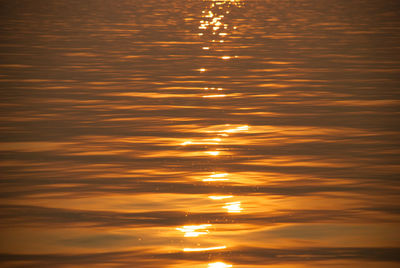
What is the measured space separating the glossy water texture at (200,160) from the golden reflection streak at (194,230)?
28 mm

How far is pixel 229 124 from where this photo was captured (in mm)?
12922

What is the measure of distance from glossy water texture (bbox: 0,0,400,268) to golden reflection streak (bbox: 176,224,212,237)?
28mm

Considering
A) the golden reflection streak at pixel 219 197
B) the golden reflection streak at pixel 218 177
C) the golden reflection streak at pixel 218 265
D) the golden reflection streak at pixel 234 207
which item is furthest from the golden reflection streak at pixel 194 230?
the golden reflection streak at pixel 218 177

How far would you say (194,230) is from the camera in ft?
23.9

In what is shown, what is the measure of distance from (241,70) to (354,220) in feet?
42.2

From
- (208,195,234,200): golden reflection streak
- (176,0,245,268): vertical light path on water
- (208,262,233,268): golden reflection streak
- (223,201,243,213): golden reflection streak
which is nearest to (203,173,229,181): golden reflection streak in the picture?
(176,0,245,268): vertical light path on water

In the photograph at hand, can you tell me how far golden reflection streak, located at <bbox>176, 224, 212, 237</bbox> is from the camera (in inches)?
283

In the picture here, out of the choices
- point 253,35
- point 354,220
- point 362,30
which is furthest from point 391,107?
point 362,30

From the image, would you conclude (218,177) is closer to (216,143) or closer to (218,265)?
(216,143)

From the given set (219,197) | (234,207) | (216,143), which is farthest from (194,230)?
(216,143)

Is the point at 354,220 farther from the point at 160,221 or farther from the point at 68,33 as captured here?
the point at 68,33

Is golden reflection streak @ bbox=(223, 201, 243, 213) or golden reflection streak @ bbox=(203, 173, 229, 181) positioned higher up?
golden reflection streak @ bbox=(223, 201, 243, 213)

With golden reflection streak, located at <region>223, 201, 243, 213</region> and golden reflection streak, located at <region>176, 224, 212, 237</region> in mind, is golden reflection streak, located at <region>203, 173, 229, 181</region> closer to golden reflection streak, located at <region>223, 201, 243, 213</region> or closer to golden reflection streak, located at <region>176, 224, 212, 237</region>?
golden reflection streak, located at <region>223, 201, 243, 213</region>

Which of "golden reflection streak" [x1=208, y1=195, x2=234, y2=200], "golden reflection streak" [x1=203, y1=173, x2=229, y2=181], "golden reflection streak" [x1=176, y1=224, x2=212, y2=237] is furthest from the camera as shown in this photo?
"golden reflection streak" [x1=203, y1=173, x2=229, y2=181]
